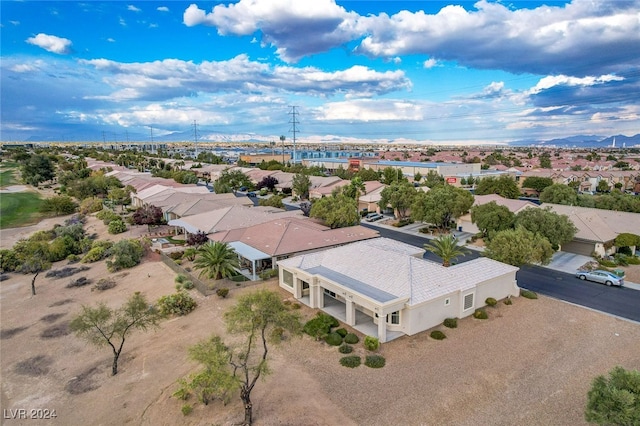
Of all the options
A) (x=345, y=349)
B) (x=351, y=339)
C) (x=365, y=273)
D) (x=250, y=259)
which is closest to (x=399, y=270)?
(x=365, y=273)

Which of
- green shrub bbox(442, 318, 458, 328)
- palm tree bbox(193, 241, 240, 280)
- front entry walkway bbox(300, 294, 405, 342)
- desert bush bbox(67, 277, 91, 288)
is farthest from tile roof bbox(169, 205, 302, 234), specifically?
green shrub bbox(442, 318, 458, 328)

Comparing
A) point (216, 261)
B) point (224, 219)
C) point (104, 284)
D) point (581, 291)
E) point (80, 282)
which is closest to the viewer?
point (581, 291)

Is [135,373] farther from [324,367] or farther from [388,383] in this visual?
[388,383]

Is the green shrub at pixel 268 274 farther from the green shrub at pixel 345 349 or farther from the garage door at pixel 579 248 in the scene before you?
the garage door at pixel 579 248

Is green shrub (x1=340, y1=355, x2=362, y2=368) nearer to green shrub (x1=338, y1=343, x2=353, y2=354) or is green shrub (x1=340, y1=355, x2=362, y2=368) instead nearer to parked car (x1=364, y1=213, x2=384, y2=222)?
green shrub (x1=338, y1=343, x2=353, y2=354)

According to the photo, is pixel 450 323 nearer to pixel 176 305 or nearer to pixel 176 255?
pixel 176 305

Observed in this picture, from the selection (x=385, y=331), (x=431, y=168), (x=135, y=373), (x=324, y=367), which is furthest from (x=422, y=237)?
(x=431, y=168)
